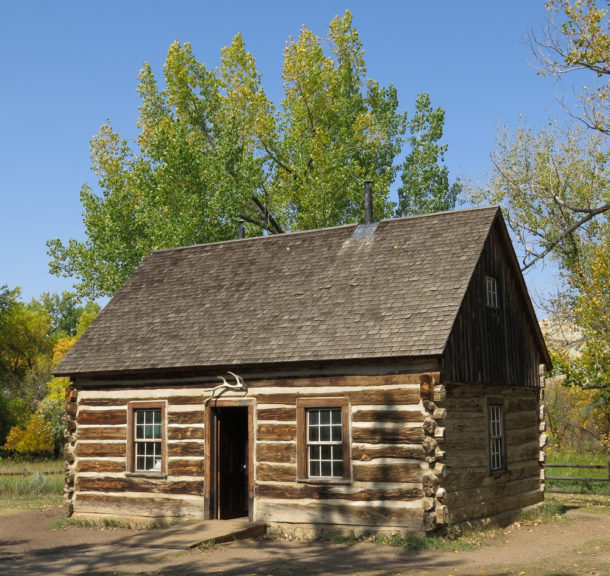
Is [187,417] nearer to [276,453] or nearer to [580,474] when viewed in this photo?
[276,453]

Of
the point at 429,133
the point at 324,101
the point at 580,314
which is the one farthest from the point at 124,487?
the point at 429,133

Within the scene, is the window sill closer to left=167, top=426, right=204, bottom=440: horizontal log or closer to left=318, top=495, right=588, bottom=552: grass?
left=167, top=426, right=204, bottom=440: horizontal log

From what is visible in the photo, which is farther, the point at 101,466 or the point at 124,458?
the point at 101,466

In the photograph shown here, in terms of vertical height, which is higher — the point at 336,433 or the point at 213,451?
the point at 336,433

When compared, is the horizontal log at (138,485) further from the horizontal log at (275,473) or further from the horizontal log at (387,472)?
the horizontal log at (387,472)

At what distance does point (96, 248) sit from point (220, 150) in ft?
21.4

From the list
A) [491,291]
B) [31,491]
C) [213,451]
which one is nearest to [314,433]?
[213,451]

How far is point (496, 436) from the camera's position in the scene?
17.2 m

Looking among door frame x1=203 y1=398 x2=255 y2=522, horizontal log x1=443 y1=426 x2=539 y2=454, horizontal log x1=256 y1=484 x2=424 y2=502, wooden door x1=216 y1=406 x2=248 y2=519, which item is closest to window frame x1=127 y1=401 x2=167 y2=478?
door frame x1=203 y1=398 x2=255 y2=522

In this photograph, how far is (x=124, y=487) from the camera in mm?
17625

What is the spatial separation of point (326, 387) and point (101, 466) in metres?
6.08

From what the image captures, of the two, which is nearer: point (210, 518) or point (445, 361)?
point (445, 361)

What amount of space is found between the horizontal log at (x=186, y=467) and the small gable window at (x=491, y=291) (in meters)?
7.30

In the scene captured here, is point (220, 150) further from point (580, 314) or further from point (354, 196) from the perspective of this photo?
point (580, 314)
